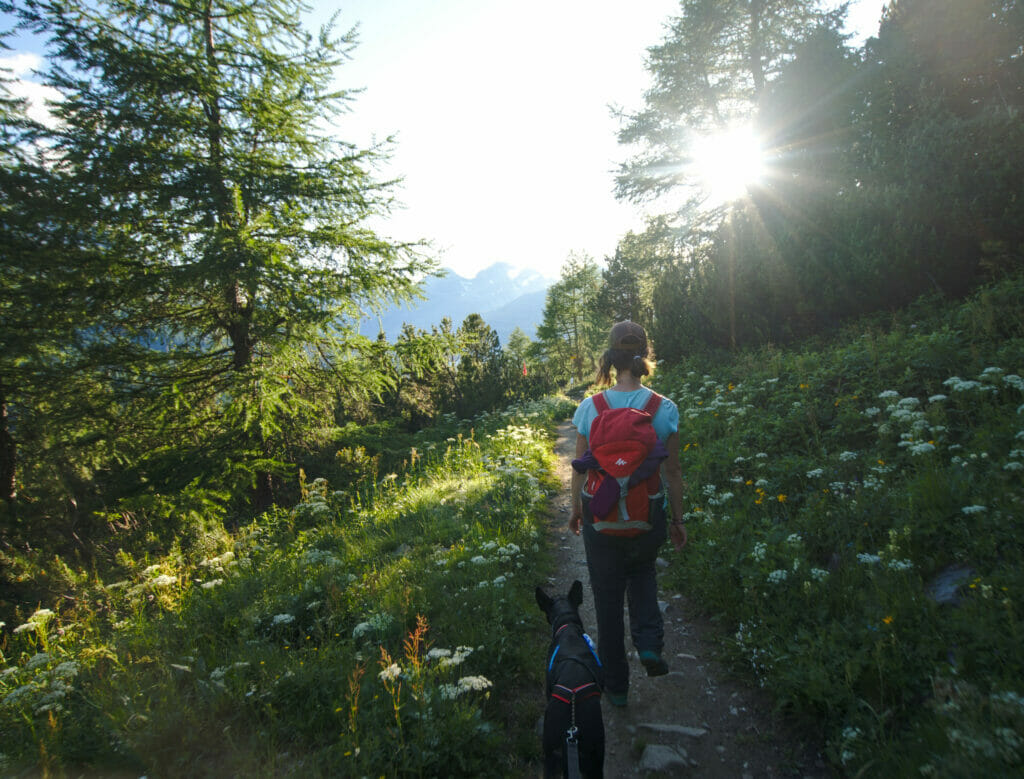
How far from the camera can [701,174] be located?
18.0 m

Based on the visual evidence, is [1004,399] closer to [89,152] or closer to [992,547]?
[992,547]

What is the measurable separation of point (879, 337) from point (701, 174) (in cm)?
1313

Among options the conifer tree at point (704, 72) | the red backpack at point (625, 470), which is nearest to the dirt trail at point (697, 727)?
the red backpack at point (625, 470)

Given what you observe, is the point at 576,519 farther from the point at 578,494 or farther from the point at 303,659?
the point at 303,659

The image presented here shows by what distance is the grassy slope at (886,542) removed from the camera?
2.46 meters

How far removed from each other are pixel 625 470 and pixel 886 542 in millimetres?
2788

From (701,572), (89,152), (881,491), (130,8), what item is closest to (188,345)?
(89,152)

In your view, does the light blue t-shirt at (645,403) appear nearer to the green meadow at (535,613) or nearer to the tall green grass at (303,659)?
the green meadow at (535,613)

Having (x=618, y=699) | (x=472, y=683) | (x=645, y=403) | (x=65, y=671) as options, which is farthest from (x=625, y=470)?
(x=65, y=671)

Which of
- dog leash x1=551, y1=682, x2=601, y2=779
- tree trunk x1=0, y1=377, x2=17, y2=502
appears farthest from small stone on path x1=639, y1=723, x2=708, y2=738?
tree trunk x1=0, y1=377, x2=17, y2=502

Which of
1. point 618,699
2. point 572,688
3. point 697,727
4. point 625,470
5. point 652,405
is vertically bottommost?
point 697,727

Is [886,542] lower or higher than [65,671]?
lower

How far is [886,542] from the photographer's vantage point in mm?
3855

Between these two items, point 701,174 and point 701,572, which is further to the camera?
point 701,174
